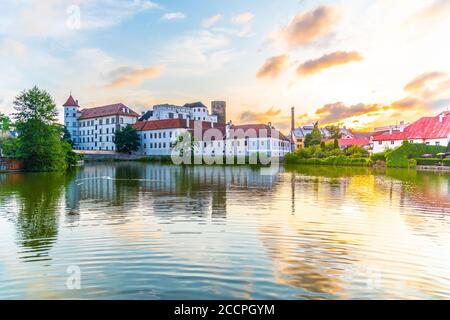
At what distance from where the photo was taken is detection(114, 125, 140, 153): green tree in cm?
11475

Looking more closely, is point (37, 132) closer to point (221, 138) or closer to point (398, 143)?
point (221, 138)

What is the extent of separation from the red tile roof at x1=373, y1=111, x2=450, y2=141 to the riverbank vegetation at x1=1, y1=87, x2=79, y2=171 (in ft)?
219

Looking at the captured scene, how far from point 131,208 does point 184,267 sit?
9.81 metres

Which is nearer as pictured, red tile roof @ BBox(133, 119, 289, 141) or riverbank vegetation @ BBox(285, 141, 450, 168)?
riverbank vegetation @ BBox(285, 141, 450, 168)

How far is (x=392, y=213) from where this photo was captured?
17.6 meters

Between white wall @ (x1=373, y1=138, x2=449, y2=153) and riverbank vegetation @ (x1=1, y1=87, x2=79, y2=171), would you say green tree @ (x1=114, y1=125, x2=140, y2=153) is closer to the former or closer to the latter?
riverbank vegetation @ (x1=1, y1=87, x2=79, y2=171)

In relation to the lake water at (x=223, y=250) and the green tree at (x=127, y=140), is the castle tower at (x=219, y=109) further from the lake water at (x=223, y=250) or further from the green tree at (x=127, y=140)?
the lake water at (x=223, y=250)

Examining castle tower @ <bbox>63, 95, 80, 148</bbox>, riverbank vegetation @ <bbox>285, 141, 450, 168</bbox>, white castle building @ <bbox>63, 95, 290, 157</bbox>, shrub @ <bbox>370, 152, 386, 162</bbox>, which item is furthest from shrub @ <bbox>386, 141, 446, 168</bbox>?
castle tower @ <bbox>63, 95, 80, 148</bbox>

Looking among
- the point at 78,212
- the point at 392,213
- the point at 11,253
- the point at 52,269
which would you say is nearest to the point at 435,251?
the point at 392,213

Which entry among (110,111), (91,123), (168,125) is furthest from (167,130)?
(91,123)

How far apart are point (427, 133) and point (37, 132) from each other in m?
70.8

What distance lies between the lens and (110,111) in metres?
132

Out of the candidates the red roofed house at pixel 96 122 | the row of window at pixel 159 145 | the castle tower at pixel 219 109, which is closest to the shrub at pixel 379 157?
the row of window at pixel 159 145
